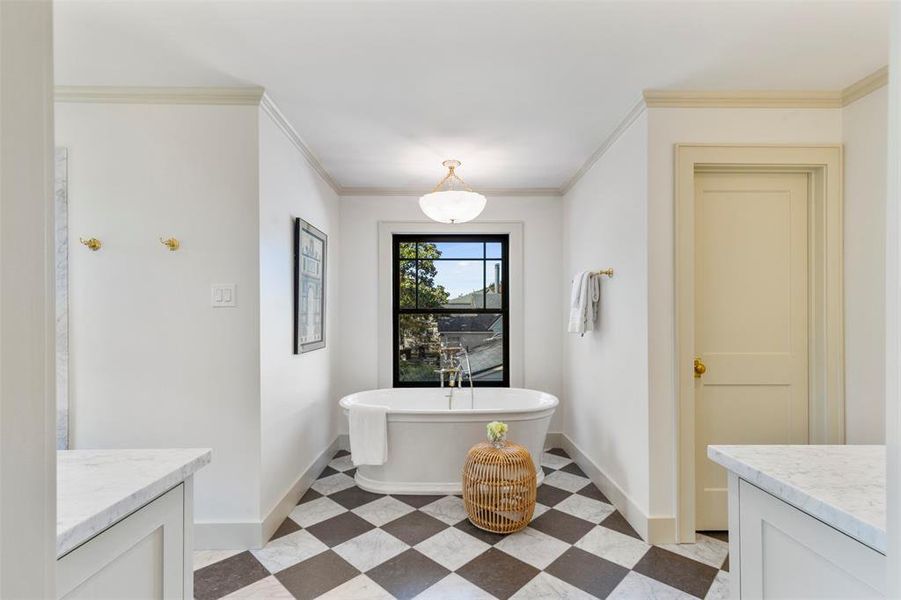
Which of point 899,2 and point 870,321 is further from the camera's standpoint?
point 870,321

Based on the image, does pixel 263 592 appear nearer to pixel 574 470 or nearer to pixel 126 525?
pixel 126 525

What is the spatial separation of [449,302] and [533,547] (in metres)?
2.23

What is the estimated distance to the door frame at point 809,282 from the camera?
2.16 m

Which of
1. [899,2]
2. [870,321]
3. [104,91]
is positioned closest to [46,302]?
[899,2]

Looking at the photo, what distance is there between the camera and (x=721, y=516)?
2262 millimetres

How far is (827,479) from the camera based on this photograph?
906 mm

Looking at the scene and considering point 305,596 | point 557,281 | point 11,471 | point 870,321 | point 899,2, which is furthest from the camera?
point 557,281

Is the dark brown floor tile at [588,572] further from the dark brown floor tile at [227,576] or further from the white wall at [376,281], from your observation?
the white wall at [376,281]

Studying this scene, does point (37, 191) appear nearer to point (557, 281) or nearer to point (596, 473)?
point (596, 473)

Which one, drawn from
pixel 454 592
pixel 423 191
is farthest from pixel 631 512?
pixel 423 191

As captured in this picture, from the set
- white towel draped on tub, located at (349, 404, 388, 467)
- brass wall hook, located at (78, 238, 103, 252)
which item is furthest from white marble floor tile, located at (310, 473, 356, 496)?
brass wall hook, located at (78, 238, 103, 252)

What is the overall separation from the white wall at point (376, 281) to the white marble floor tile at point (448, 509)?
138cm

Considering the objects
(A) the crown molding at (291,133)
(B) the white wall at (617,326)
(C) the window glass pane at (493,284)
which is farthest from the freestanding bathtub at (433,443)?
(A) the crown molding at (291,133)

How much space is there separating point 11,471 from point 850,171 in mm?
3135
